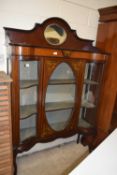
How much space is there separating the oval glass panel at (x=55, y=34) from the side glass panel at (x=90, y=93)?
1.60 ft

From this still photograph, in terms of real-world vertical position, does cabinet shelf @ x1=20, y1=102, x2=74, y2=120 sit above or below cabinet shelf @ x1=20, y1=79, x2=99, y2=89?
below

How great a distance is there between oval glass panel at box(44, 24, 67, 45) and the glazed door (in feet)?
0.94

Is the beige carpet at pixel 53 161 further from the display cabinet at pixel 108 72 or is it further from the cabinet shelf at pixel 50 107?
the cabinet shelf at pixel 50 107

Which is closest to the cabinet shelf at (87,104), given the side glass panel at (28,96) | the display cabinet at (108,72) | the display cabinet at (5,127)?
the display cabinet at (108,72)

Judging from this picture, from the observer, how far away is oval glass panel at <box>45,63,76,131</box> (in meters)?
1.96

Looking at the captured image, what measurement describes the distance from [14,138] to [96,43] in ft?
5.77

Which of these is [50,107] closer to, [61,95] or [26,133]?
[61,95]

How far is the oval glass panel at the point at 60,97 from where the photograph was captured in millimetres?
1958

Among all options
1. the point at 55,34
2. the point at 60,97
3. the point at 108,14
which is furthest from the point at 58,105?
the point at 108,14

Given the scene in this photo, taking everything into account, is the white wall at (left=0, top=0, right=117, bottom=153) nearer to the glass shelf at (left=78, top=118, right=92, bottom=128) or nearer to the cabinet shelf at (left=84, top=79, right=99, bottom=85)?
the cabinet shelf at (left=84, top=79, right=99, bottom=85)

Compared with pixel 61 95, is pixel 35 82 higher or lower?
higher

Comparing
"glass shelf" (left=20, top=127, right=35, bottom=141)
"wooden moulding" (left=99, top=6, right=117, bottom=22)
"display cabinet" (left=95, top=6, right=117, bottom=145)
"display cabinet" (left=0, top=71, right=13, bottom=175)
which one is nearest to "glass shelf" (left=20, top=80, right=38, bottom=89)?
"display cabinet" (left=0, top=71, right=13, bottom=175)

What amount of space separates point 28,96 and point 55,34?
0.83m

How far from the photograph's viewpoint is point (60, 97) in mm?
2195
